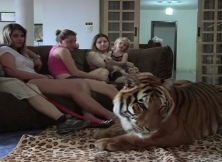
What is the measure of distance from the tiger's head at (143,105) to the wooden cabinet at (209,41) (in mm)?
5232

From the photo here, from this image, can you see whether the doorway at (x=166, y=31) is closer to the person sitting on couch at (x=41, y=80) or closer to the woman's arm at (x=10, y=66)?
the person sitting on couch at (x=41, y=80)

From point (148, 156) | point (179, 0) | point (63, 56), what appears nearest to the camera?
point (148, 156)

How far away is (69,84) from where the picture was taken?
2.98 m

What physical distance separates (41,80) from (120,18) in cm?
445

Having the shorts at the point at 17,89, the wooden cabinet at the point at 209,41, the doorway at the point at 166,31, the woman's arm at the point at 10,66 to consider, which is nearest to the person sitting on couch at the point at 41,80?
the woman's arm at the point at 10,66

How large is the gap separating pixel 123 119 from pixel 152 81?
0.30 metres

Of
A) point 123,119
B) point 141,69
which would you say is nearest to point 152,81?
point 123,119

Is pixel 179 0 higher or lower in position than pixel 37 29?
higher

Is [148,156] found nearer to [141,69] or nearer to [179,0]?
[141,69]

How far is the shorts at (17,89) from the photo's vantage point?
2.85m

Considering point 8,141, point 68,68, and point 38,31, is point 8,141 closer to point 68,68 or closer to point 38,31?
point 68,68

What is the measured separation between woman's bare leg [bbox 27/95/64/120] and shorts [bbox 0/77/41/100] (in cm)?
4

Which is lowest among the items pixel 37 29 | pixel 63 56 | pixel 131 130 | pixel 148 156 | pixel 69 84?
pixel 148 156

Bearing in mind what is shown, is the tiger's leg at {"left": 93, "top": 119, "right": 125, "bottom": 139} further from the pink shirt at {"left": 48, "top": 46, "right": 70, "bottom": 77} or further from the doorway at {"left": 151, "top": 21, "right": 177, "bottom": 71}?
the doorway at {"left": 151, "top": 21, "right": 177, "bottom": 71}
